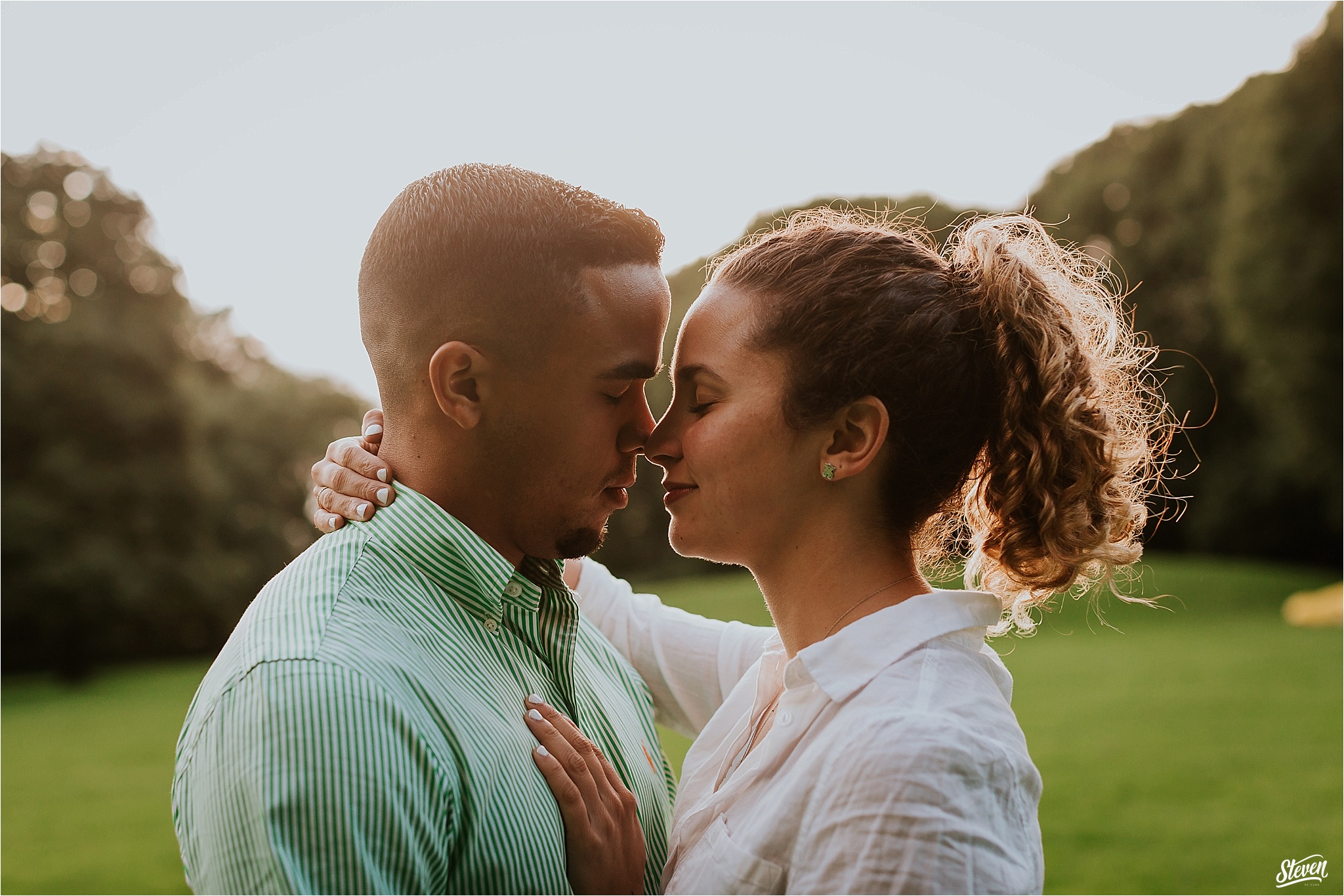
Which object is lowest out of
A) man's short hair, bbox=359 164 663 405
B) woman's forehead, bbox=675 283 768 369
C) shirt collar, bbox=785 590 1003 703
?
shirt collar, bbox=785 590 1003 703

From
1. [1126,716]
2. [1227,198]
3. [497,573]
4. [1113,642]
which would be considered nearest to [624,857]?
[497,573]

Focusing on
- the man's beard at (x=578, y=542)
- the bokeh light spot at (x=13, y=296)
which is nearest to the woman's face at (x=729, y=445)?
the man's beard at (x=578, y=542)

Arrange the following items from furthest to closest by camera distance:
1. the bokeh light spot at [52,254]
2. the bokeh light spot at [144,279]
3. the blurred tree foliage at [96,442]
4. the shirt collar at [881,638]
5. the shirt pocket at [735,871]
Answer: the bokeh light spot at [144,279], the bokeh light spot at [52,254], the blurred tree foliage at [96,442], the shirt collar at [881,638], the shirt pocket at [735,871]

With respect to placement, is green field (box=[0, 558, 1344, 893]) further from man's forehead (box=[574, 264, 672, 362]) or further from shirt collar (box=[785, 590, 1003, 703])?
man's forehead (box=[574, 264, 672, 362])

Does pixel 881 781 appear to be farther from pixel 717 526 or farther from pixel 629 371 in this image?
pixel 629 371

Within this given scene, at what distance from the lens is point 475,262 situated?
8.07ft

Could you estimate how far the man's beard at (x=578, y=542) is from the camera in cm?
267

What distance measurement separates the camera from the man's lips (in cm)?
263

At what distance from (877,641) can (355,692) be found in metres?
1.15

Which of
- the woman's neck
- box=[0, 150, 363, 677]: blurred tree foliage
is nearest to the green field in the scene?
the woman's neck

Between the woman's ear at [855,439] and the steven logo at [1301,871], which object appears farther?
the steven logo at [1301,871]

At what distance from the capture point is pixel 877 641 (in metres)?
2.31

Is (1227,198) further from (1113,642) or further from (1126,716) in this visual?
(1126,716)

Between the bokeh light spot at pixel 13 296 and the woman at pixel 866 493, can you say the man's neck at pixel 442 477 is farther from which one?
the bokeh light spot at pixel 13 296
